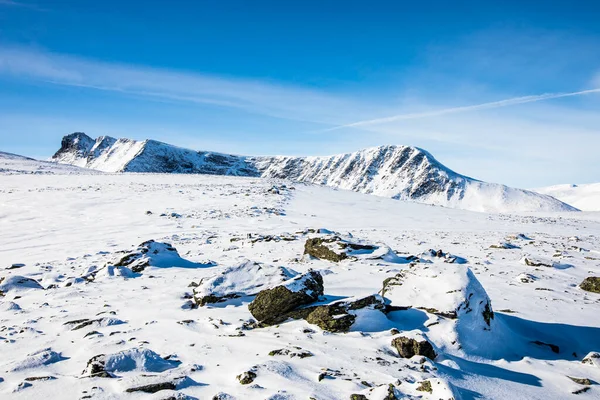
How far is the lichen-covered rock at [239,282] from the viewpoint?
8.82 metres

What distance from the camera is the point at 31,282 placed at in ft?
35.0

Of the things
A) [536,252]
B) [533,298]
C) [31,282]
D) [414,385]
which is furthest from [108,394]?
[536,252]

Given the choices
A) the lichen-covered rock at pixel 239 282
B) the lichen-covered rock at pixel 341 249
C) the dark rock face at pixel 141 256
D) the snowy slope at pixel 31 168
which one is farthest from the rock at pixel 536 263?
the snowy slope at pixel 31 168

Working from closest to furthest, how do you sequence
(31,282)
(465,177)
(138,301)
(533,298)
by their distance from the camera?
(138,301), (533,298), (31,282), (465,177)

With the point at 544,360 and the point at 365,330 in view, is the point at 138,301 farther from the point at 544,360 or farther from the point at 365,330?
the point at 544,360

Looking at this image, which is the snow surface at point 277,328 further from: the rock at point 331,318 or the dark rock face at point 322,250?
the dark rock face at point 322,250

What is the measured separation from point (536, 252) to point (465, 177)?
157 metres

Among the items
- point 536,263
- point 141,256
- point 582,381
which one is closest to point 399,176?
point 536,263

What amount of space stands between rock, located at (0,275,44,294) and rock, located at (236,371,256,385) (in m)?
8.59

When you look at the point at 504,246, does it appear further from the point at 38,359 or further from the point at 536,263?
the point at 38,359

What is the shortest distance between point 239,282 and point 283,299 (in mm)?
1989

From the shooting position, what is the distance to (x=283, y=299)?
25.4 ft

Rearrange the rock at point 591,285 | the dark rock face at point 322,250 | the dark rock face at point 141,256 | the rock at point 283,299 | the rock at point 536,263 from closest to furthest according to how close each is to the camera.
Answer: the rock at point 283,299
the rock at point 591,285
the dark rock face at point 141,256
the dark rock face at point 322,250
the rock at point 536,263

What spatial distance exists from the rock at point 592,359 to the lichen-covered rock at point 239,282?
6.15 metres
